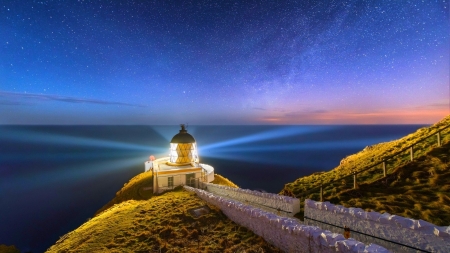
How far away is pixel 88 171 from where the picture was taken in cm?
7262

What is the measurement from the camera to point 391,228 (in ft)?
16.7

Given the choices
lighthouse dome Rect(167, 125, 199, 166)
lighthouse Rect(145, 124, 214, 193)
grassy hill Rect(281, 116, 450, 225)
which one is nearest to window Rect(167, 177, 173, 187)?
lighthouse Rect(145, 124, 214, 193)

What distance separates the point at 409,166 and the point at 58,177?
288 ft

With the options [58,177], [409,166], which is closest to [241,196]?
[409,166]

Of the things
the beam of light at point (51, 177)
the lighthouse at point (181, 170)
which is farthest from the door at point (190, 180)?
the beam of light at point (51, 177)

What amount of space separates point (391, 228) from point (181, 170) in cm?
1773

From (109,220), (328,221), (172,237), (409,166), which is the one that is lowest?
(109,220)

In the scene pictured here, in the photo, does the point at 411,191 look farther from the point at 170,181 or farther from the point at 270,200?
the point at 170,181

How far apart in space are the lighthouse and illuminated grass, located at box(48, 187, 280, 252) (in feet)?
25.3

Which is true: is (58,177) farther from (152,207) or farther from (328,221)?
(328,221)

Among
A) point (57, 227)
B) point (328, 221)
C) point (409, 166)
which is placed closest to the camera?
point (328, 221)

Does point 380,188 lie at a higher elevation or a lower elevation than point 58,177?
higher

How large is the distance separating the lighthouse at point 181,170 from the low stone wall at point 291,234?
483 inches

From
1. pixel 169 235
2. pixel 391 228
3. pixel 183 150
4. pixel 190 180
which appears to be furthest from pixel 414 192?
pixel 183 150
